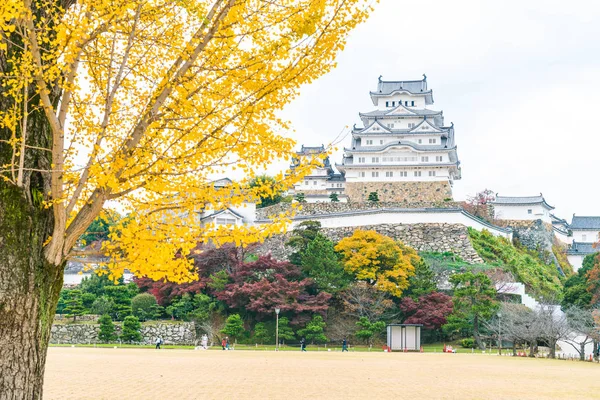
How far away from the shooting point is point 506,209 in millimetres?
52344

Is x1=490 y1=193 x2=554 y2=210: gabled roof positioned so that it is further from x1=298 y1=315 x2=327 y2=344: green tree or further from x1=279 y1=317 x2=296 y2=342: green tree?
x1=279 y1=317 x2=296 y2=342: green tree

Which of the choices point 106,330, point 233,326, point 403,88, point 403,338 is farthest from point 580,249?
point 106,330

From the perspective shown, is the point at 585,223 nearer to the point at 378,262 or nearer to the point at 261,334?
the point at 378,262

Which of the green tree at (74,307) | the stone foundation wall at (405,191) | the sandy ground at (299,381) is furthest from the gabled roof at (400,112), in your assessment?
the sandy ground at (299,381)

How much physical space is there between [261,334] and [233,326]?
157 cm

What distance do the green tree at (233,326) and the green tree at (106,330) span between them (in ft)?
18.6

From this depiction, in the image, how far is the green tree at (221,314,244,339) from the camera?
106 feet

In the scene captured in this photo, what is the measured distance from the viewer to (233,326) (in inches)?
1284

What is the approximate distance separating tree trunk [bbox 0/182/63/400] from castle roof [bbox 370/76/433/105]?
55.3 meters

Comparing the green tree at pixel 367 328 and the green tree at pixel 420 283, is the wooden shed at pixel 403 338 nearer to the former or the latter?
the green tree at pixel 367 328

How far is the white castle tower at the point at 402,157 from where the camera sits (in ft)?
174

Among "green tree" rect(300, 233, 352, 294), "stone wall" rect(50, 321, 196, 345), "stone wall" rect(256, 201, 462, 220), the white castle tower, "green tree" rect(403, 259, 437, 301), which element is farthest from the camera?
the white castle tower

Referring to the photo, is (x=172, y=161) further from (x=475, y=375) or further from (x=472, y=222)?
(x=472, y=222)

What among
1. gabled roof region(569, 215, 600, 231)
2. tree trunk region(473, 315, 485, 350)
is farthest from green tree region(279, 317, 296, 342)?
gabled roof region(569, 215, 600, 231)
